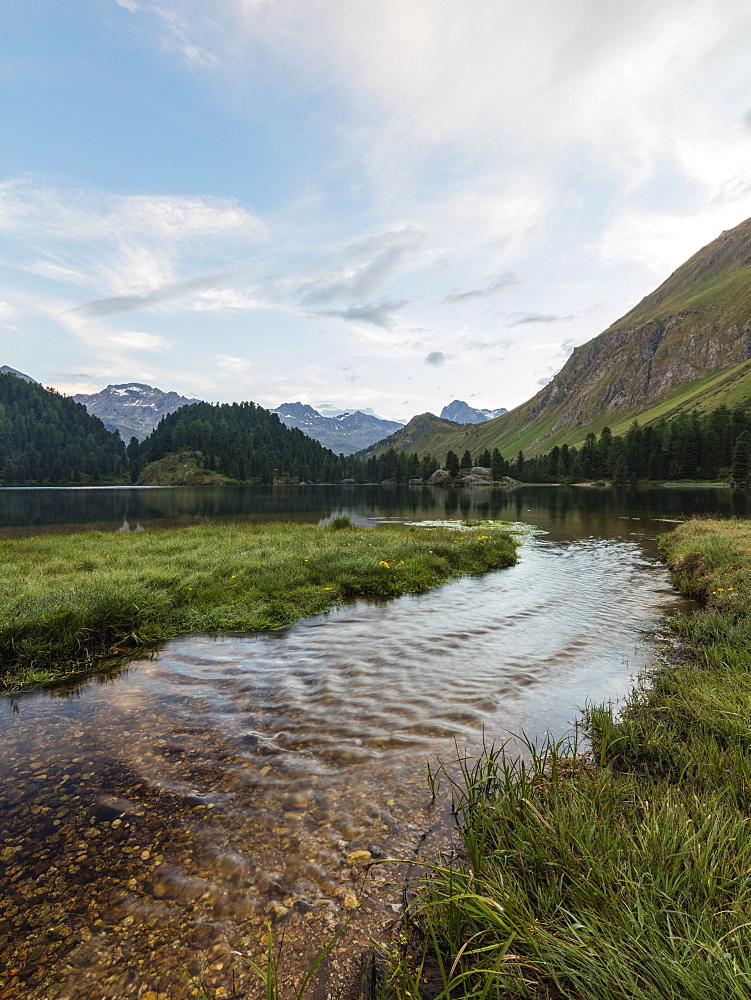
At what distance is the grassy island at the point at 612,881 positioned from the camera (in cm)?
311

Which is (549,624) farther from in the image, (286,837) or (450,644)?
(286,837)

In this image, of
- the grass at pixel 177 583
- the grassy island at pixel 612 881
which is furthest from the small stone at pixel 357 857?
the grass at pixel 177 583

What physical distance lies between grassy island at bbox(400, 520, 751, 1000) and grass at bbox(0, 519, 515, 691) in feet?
37.7

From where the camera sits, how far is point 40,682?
36.4ft

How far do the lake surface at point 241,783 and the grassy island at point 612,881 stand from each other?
3.39 feet

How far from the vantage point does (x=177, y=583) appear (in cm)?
1852

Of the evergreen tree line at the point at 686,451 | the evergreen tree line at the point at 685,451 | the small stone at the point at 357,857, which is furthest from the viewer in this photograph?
the evergreen tree line at the point at 685,451

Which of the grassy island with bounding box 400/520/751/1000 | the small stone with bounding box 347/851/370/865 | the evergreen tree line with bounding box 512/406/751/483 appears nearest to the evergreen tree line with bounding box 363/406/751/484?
the evergreen tree line with bounding box 512/406/751/483

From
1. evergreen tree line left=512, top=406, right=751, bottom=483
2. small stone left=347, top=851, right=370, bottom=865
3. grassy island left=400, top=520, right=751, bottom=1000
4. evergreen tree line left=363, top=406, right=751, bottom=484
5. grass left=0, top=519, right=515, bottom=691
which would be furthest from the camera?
evergreen tree line left=512, top=406, right=751, bottom=483

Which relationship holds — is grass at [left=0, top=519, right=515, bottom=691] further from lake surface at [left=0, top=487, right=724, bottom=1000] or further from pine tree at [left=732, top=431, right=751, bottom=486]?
pine tree at [left=732, top=431, right=751, bottom=486]

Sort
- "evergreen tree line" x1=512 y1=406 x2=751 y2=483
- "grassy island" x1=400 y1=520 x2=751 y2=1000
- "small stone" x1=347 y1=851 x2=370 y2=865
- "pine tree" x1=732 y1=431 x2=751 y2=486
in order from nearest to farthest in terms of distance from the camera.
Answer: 1. "grassy island" x1=400 y1=520 x2=751 y2=1000
2. "small stone" x1=347 y1=851 x2=370 y2=865
3. "pine tree" x1=732 y1=431 x2=751 y2=486
4. "evergreen tree line" x1=512 y1=406 x2=751 y2=483

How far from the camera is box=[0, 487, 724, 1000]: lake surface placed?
4.48 m

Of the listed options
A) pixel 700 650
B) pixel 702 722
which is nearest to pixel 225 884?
pixel 702 722

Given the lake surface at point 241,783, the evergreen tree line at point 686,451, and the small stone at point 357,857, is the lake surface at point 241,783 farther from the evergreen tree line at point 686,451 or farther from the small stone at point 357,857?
the evergreen tree line at point 686,451
